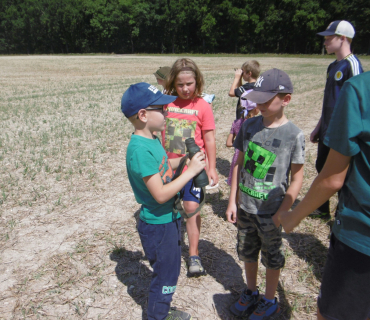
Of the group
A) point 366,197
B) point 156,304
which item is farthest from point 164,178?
point 366,197

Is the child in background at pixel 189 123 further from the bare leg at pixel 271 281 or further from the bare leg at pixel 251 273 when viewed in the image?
the bare leg at pixel 271 281

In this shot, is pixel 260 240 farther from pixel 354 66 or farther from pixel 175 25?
pixel 175 25

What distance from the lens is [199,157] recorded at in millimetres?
2086

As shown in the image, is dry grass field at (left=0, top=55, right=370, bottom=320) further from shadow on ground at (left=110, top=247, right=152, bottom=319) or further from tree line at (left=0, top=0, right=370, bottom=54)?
tree line at (left=0, top=0, right=370, bottom=54)

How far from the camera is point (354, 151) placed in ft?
4.62

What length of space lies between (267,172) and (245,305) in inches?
46.1

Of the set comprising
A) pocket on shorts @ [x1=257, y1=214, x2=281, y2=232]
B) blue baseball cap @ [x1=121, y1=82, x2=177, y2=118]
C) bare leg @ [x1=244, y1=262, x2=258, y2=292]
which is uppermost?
blue baseball cap @ [x1=121, y1=82, x2=177, y2=118]

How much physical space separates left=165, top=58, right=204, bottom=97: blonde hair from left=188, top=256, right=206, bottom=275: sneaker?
5.36 feet

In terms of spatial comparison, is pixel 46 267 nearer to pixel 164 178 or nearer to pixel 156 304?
pixel 156 304

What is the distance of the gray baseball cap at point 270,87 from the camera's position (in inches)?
87.0

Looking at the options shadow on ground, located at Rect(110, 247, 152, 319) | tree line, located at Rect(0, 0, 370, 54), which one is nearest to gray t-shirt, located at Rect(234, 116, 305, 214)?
shadow on ground, located at Rect(110, 247, 152, 319)

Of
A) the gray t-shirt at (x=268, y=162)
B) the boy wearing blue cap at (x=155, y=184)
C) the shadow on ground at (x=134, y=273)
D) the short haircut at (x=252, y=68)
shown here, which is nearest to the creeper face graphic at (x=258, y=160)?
the gray t-shirt at (x=268, y=162)

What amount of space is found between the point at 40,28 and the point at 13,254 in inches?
3477

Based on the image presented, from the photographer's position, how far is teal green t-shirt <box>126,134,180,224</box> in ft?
6.66
